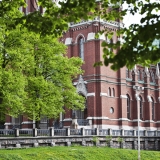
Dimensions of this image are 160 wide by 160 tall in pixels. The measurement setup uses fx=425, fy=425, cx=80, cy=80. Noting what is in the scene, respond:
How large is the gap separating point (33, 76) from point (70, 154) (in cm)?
930

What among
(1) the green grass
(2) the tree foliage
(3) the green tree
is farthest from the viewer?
(3) the green tree

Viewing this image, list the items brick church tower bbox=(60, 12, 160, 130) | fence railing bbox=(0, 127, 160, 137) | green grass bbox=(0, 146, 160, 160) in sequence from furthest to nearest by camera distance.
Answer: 1. brick church tower bbox=(60, 12, 160, 130)
2. fence railing bbox=(0, 127, 160, 137)
3. green grass bbox=(0, 146, 160, 160)

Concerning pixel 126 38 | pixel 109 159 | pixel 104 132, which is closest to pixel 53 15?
pixel 126 38

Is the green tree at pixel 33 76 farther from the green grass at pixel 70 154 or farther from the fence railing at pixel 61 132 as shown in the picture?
the green grass at pixel 70 154

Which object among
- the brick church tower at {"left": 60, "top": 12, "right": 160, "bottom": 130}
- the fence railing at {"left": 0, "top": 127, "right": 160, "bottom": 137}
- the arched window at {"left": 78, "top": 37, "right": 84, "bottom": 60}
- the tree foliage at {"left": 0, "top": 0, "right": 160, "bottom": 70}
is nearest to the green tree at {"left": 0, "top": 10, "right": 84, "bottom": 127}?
the fence railing at {"left": 0, "top": 127, "right": 160, "bottom": 137}

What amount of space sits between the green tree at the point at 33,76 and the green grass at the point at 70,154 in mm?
4082

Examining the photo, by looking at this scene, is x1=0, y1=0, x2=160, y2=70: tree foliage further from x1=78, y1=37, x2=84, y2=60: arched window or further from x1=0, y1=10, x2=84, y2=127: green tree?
x1=78, y1=37, x2=84, y2=60: arched window

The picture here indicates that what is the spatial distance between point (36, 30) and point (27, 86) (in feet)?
89.6

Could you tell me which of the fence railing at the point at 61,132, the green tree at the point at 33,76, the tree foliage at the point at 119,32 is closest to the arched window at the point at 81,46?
the green tree at the point at 33,76

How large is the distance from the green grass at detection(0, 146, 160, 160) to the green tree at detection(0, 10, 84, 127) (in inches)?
161

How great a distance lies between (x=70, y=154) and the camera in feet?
111

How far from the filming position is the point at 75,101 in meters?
42.0

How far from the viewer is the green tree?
34.4 metres

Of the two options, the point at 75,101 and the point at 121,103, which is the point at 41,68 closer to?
the point at 75,101
